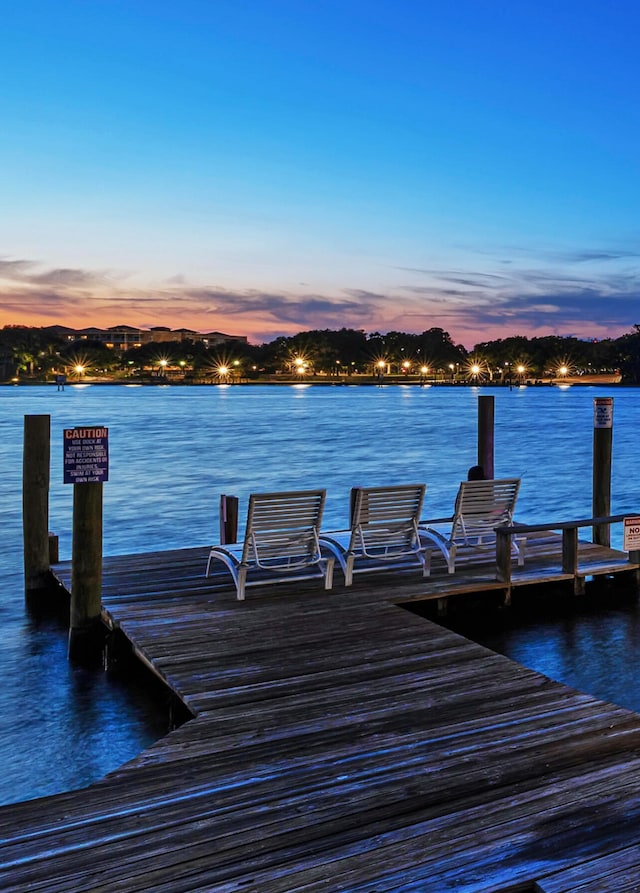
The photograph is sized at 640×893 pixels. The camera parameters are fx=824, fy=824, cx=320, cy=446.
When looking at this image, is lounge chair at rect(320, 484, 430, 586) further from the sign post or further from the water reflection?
the sign post

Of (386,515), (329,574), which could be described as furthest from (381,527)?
(329,574)

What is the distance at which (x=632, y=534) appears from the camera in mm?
10109

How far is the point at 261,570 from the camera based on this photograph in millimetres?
9273

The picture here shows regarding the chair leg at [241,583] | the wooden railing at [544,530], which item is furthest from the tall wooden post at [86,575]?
the wooden railing at [544,530]

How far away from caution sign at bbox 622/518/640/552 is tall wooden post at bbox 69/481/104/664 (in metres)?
6.18

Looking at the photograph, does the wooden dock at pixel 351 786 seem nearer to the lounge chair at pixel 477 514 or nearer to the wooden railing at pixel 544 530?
the wooden railing at pixel 544 530

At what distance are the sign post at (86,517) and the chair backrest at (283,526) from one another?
4.73ft

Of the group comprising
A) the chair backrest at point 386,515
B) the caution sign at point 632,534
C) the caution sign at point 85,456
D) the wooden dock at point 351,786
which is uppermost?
the caution sign at point 85,456

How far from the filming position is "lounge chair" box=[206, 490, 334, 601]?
8.19 m

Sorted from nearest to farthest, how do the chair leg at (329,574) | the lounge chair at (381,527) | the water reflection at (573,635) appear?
the water reflection at (573,635)
the chair leg at (329,574)
the lounge chair at (381,527)

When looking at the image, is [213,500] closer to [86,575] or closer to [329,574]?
[329,574]

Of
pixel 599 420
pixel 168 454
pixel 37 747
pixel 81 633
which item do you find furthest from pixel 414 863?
pixel 168 454

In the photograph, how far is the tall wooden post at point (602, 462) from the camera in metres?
12.2

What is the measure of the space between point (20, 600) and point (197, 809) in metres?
8.10
